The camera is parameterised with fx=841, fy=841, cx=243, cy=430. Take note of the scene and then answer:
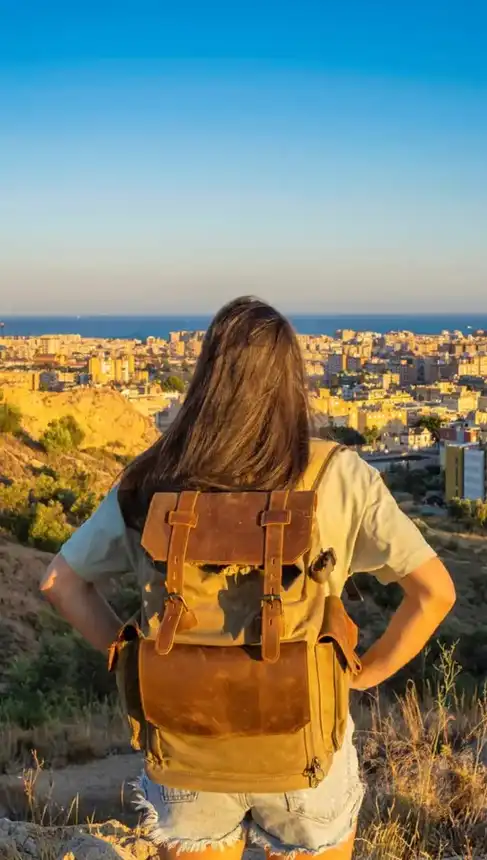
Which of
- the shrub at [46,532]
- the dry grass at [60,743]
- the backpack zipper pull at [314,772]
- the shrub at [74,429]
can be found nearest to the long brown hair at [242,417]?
A: the backpack zipper pull at [314,772]

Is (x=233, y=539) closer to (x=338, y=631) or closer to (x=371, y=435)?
(x=338, y=631)

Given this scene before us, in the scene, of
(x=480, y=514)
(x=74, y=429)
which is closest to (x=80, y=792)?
(x=74, y=429)

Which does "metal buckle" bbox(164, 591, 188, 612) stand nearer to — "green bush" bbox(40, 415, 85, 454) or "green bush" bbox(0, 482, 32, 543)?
"green bush" bbox(0, 482, 32, 543)

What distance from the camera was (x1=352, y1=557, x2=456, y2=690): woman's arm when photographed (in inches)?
57.1

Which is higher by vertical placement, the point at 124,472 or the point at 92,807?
the point at 124,472

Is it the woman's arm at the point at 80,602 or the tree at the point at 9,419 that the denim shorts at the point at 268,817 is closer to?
the woman's arm at the point at 80,602

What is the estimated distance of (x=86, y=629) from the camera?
5.17ft

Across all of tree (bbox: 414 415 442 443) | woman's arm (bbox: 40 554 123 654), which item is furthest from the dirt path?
tree (bbox: 414 415 442 443)

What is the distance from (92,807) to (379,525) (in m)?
2.51

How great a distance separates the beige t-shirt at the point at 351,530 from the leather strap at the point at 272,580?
0.13 metres

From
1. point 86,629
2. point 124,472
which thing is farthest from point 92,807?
point 124,472

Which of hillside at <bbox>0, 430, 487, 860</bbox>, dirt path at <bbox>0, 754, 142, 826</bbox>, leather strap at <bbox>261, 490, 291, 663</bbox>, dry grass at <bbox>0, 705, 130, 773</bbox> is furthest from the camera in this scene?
dry grass at <bbox>0, 705, 130, 773</bbox>

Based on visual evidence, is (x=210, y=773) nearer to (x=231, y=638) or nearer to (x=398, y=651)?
(x=231, y=638)

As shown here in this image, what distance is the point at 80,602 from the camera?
1.55 metres
